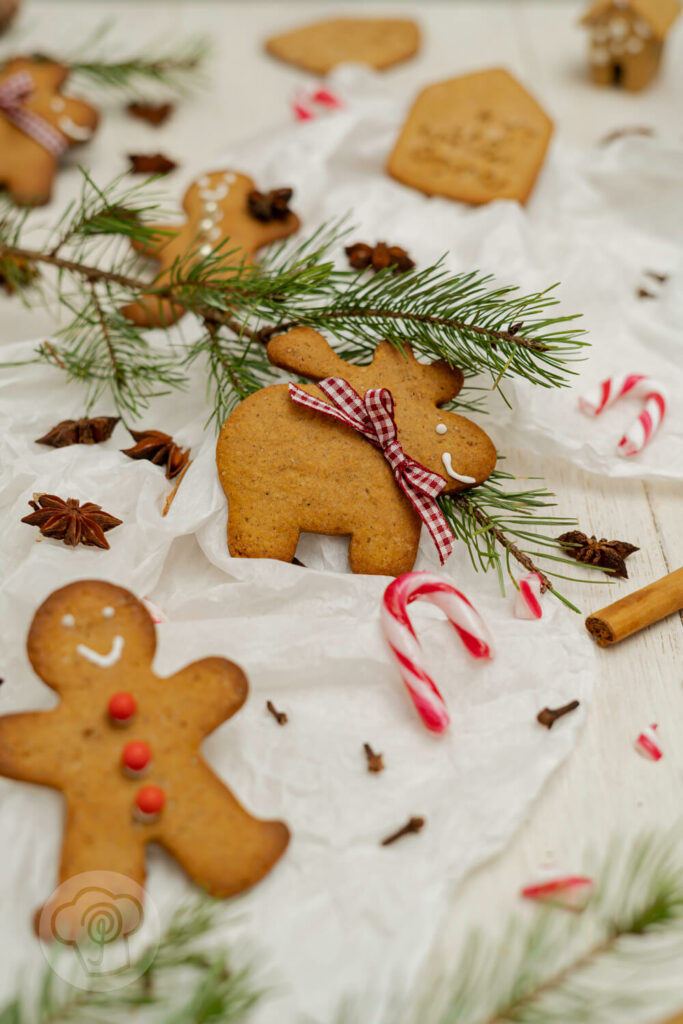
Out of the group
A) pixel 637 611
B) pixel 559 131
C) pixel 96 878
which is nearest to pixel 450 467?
pixel 637 611

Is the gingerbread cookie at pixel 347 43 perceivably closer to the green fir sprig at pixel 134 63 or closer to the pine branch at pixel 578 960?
the green fir sprig at pixel 134 63

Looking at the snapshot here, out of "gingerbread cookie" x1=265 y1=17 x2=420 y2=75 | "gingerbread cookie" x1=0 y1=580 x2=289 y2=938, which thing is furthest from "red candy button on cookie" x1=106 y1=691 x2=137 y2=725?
"gingerbread cookie" x1=265 y1=17 x2=420 y2=75

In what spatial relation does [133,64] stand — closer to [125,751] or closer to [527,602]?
[527,602]

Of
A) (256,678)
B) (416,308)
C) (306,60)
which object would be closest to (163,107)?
(306,60)

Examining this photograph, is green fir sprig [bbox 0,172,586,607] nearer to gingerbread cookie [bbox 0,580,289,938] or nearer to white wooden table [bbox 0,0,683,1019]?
white wooden table [bbox 0,0,683,1019]

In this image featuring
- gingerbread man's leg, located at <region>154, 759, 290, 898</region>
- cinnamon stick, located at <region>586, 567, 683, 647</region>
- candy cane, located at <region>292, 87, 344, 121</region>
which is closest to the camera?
gingerbread man's leg, located at <region>154, 759, 290, 898</region>

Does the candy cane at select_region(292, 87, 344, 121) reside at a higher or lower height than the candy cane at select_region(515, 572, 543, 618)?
higher

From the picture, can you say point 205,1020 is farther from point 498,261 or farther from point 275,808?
point 498,261
